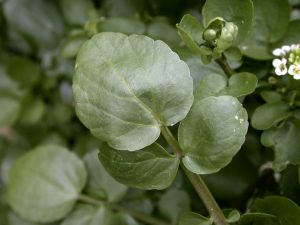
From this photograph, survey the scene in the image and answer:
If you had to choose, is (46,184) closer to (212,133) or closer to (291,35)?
(212,133)

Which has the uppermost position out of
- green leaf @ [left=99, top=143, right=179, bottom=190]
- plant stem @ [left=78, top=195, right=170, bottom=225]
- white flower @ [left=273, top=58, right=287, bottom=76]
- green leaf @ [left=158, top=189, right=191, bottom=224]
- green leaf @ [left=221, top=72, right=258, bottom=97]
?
green leaf @ [left=221, top=72, right=258, bottom=97]

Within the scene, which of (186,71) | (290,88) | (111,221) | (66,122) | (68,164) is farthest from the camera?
(66,122)

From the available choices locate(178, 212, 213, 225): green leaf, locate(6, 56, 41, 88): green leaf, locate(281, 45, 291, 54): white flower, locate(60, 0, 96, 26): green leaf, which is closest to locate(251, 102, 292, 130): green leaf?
locate(281, 45, 291, 54): white flower

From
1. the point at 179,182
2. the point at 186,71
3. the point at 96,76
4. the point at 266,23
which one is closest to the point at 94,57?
the point at 96,76

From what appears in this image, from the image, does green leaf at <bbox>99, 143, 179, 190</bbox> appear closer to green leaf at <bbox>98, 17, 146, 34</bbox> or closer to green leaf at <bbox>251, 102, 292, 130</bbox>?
green leaf at <bbox>251, 102, 292, 130</bbox>

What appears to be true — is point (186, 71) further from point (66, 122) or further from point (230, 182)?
point (66, 122)

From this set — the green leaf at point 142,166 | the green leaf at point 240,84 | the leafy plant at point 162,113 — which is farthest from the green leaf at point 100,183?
the green leaf at point 240,84
